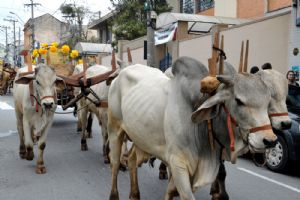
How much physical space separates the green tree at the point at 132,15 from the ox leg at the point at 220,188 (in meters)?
19.5

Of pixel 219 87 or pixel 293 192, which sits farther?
pixel 293 192

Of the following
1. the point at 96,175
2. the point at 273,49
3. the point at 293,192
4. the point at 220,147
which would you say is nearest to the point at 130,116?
the point at 220,147

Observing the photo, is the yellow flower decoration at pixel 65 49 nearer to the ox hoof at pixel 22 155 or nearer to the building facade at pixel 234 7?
the ox hoof at pixel 22 155

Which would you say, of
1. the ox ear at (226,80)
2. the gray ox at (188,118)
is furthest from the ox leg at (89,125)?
the ox ear at (226,80)

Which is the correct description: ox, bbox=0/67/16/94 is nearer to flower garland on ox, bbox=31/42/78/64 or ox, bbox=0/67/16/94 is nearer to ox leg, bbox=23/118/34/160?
flower garland on ox, bbox=31/42/78/64

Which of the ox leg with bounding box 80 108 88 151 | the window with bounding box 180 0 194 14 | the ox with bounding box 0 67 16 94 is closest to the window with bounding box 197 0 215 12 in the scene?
the window with bounding box 180 0 194 14

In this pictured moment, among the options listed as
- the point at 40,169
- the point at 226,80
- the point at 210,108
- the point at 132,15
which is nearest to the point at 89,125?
the point at 40,169

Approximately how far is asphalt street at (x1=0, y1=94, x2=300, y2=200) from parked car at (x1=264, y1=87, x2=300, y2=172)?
0.55 feet

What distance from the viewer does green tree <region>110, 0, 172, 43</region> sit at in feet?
78.7

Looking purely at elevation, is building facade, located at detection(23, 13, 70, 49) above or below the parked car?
above

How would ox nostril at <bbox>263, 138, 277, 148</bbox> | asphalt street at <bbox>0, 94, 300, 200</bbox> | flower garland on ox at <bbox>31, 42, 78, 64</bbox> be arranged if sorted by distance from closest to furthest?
ox nostril at <bbox>263, 138, 277, 148</bbox>, asphalt street at <bbox>0, 94, 300, 200</bbox>, flower garland on ox at <bbox>31, 42, 78, 64</bbox>

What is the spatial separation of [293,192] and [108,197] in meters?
2.62

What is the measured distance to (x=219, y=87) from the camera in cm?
333

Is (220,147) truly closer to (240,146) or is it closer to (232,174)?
(240,146)
